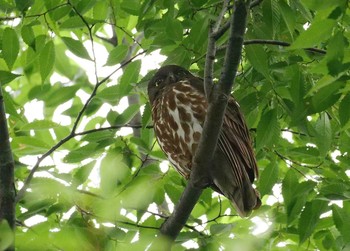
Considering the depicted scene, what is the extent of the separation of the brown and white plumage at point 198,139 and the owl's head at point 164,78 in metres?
0.17

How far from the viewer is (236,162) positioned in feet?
12.9

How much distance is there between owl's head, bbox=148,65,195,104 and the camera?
455cm

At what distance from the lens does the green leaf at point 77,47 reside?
12.3 ft

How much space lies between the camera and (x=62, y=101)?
4.35 metres

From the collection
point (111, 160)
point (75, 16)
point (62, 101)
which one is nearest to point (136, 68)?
point (75, 16)

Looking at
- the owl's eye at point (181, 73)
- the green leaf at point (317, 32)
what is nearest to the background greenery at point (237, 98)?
the green leaf at point (317, 32)

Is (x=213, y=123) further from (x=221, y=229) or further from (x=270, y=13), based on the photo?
(x=221, y=229)

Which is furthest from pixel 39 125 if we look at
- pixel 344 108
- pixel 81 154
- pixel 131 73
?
pixel 344 108

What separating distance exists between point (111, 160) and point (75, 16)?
57.9 inches

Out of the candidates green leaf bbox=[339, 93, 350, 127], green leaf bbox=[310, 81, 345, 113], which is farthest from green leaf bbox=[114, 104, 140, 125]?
green leaf bbox=[310, 81, 345, 113]

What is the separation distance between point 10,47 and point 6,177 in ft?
2.12

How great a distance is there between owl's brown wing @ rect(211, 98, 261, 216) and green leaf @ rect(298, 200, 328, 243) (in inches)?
23.8

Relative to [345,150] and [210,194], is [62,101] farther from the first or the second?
[345,150]

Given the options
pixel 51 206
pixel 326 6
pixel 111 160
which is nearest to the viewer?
pixel 326 6
